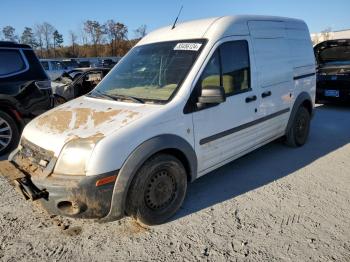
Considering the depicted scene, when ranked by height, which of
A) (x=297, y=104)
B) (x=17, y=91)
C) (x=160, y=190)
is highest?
(x=17, y=91)

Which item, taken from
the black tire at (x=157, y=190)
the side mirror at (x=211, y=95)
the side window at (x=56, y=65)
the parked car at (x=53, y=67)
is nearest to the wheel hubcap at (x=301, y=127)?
the side mirror at (x=211, y=95)

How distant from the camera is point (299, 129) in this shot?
569 cm

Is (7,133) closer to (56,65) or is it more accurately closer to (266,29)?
(266,29)

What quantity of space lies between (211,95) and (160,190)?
3.61ft

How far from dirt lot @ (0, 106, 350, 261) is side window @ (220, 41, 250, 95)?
125 cm

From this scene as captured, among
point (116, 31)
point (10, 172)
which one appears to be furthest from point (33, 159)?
point (116, 31)

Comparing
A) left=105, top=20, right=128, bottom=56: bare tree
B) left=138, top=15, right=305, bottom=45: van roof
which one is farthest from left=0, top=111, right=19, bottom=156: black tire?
left=105, top=20, right=128, bottom=56: bare tree

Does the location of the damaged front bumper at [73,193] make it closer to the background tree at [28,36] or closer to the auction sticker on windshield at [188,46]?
the auction sticker on windshield at [188,46]

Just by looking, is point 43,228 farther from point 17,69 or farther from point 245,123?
point 17,69

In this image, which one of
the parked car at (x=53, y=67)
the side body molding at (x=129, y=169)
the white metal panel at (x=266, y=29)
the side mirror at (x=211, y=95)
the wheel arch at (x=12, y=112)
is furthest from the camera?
the parked car at (x=53, y=67)

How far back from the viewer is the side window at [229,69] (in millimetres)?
3719

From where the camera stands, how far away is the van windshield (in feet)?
11.9

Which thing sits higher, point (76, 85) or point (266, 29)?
point (266, 29)

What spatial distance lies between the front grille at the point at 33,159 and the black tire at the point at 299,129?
384 centimetres
